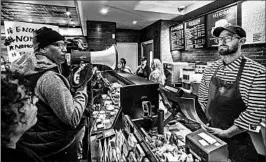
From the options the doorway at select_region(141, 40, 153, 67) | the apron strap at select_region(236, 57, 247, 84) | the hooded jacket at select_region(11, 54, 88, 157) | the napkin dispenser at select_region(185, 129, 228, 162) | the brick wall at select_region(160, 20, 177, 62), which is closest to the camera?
the napkin dispenser at select_region(185, 129, 228, 162)

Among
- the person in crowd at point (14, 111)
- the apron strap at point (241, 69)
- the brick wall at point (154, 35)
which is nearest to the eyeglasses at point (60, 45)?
the person in crowd at point (14, 111)

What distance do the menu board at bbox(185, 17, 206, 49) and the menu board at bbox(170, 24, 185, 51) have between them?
39 millimetres

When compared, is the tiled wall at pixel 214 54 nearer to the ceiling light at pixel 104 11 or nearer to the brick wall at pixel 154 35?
the brick wall at pixel 154 35

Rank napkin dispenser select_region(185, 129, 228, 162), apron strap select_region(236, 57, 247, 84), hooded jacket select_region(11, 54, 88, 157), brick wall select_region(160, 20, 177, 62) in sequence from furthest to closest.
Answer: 1. brick wall select_region(160, 20, 177, 62)
2. hooded jacket select_region(11, 54, 88, 157)
3. apron strap select_region(236, 57, 247, 84)
4. napkin dispenser select_region(185, 129, 228, 162)

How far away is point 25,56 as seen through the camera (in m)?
0.89

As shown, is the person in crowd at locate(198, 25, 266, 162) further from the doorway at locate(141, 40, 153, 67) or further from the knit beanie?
the knit beanie

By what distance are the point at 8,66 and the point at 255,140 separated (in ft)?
3.96

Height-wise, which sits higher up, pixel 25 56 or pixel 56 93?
pixel 25 56

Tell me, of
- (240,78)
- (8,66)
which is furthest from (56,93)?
(240,78)

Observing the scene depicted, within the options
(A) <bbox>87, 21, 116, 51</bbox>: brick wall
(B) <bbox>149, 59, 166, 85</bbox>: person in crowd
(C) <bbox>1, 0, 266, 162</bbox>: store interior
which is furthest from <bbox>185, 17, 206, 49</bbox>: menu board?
(A) <bbox>87, 21, 116, 51</bbox>: brick wall

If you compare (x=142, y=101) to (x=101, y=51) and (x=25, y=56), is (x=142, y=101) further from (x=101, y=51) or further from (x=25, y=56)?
(x=25, y=56)

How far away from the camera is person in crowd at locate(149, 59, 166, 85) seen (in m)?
1.32

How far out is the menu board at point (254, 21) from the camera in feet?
2.10

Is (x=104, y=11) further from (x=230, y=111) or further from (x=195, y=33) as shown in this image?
(x=230, y=111)
